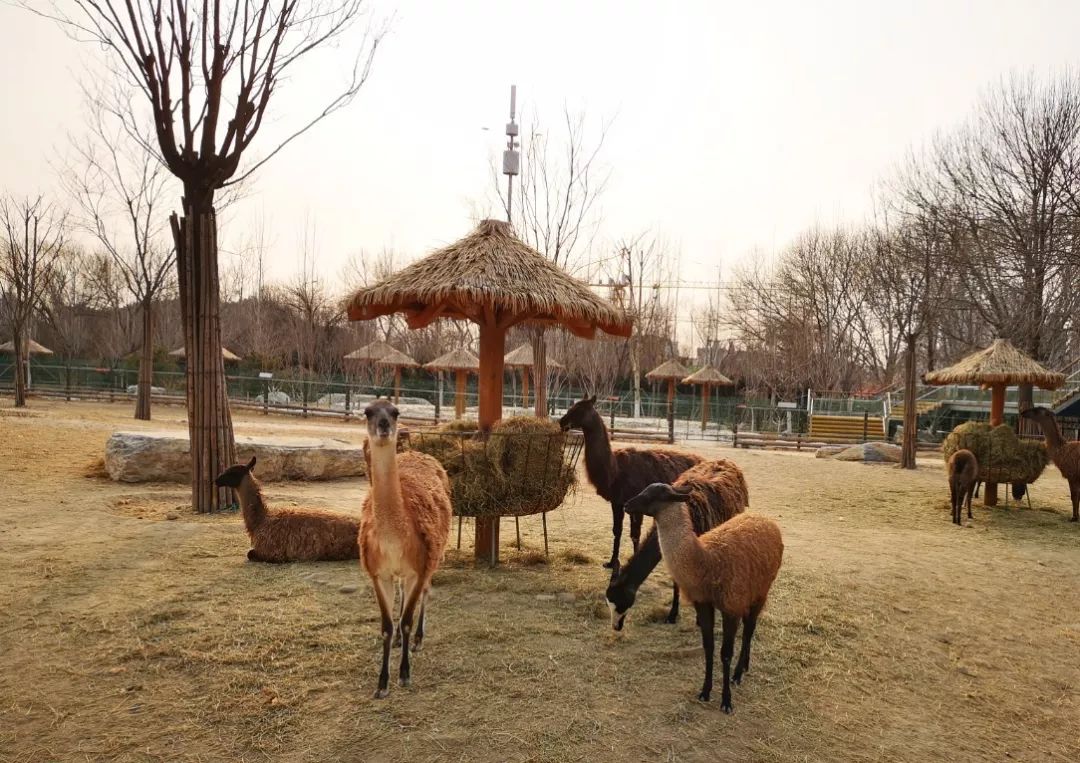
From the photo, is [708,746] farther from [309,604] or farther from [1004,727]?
[309,604]

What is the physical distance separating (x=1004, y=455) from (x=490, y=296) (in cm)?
869

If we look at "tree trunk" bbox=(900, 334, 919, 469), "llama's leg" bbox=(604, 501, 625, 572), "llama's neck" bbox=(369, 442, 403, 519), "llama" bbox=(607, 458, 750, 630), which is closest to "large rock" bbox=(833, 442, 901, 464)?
"tree trunk" bbox=(900, 334, 919, 469)

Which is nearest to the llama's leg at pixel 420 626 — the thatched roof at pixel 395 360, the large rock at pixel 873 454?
the large rock at pixel 873 454

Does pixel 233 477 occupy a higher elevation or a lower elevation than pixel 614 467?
lower

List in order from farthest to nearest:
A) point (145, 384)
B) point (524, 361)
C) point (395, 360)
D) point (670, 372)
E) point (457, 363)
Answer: point (670, 372), point (395, 360), point (524, 361), point (457, 363), point (145, 384)

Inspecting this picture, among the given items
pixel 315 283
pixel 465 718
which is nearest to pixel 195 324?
pixel 465 718

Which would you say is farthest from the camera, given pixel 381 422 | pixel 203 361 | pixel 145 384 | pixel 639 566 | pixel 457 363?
pixel 457 363

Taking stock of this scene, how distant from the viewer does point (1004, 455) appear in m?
10.2

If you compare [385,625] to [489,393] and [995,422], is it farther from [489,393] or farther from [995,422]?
[995,422]

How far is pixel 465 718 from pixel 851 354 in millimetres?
38393

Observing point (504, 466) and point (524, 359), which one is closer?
point (504, 466)

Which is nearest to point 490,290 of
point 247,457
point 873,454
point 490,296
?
point 490,296

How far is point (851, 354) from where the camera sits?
3750 cm

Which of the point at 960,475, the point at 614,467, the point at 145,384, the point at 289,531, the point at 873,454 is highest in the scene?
the point at 145,384
